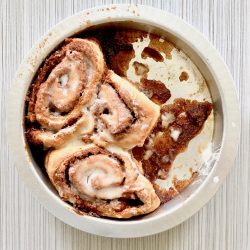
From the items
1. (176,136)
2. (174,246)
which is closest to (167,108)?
(176,136)

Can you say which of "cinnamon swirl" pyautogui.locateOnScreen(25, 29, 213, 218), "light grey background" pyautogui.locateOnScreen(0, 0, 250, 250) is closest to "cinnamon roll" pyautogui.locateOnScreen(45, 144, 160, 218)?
"cinnamon swirl" pyautogui.locateOnScreen(25, 29, 213, 218)

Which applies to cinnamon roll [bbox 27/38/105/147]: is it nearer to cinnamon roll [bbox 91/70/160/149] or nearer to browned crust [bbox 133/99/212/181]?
cinnamon roll [bbox 91/70/160/149]

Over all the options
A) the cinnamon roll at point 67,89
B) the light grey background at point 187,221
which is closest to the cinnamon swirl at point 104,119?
the cinnamon roll at point 67,89

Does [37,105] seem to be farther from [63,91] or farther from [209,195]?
[209,195]

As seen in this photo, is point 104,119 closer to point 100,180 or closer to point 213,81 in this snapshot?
point 100,180

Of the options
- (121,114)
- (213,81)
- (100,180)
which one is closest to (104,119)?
(121,114)

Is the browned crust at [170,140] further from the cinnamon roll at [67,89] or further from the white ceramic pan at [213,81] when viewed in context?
the cinnamon roll at [67,89]
